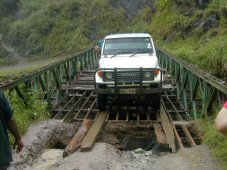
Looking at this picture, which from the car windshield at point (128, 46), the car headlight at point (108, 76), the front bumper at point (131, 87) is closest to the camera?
the front bumper at point (131, 87)

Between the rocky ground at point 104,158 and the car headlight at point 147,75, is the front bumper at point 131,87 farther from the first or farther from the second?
the rocky ground at point 104,158

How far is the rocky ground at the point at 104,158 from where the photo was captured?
595cm

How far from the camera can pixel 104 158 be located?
6387 millimetres

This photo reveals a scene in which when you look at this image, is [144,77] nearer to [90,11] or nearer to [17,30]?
[90,11]

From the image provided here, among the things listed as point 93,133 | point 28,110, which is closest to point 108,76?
point 28,110

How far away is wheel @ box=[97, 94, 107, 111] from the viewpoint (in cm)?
1007

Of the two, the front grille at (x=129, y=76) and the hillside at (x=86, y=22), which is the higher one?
the front grille at (x=129, y=76)

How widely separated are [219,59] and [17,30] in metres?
28.9

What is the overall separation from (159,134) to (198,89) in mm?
3061

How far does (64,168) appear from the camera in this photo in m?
5.83

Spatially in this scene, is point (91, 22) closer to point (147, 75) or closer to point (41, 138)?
point (147, 75)

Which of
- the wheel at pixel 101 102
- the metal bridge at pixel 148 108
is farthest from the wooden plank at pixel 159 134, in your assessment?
the wheel at pixel 101 102

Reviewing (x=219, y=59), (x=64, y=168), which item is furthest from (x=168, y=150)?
(x=219, y=59)

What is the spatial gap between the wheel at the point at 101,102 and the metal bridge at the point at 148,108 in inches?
6.5
